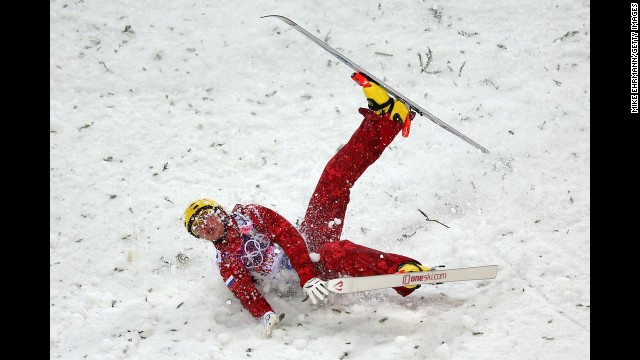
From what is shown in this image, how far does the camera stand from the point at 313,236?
4.10m

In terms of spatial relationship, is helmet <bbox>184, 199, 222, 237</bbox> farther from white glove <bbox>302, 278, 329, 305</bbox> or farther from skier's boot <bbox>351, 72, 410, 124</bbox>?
skier's boot <bbox>351, 72, 410, 124</bbox>

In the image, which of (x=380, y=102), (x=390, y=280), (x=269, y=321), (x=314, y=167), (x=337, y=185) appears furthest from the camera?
(x=314, y=167)

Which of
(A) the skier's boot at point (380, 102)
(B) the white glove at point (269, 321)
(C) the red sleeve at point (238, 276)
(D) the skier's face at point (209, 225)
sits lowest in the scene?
(B) the white glove at point (269, 321)

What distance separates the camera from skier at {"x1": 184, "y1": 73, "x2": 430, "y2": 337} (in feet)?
12.1

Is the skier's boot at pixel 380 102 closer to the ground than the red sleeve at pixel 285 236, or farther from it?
farther from it

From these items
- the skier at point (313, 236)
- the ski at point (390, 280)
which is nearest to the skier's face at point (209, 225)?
the skier at point (313, 236)

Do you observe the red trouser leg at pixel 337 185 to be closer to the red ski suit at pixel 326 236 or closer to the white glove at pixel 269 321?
the red ski suit at pixel 326 236

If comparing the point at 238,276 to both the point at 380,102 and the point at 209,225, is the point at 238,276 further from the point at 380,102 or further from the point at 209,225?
the point at 380,102

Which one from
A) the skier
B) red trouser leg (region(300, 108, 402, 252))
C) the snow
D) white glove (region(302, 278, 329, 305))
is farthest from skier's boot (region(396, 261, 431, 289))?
red trouser leg (region(300, 108, 402, 252))

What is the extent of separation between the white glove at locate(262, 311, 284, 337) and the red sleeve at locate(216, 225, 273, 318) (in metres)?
0.05

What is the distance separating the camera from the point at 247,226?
3920 millimetres

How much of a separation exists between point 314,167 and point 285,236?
146 centimetres

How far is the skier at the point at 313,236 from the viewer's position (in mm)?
3701

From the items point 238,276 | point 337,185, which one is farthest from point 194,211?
point 337,185
